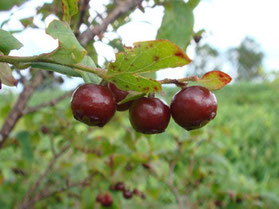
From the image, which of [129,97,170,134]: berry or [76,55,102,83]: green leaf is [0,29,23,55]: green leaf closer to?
[76,55,102,83]: green leaf

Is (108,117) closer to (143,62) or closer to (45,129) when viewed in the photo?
(143,62)

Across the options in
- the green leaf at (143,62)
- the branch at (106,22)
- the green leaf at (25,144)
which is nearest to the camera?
the green leaf at (143,62)

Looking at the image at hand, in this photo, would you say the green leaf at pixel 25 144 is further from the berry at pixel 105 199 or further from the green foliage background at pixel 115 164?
the berry at pixel 105 199

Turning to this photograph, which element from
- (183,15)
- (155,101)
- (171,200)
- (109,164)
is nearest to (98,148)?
(109,164)

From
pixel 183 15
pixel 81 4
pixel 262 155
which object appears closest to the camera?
pixel 183 15

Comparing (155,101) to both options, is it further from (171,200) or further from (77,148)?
(171,200)

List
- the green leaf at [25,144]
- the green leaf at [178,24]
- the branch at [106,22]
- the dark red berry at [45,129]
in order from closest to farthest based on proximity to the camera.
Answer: the green leaf at [178,24] → the branch at [106,22] → the green leaf at [25,144] → the dark red berry at [45,129]

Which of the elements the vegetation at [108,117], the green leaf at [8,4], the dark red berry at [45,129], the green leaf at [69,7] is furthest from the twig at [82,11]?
the dark red berry at [45,129]

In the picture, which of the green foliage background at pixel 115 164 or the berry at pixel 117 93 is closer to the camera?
the berry at pixel 117 93
